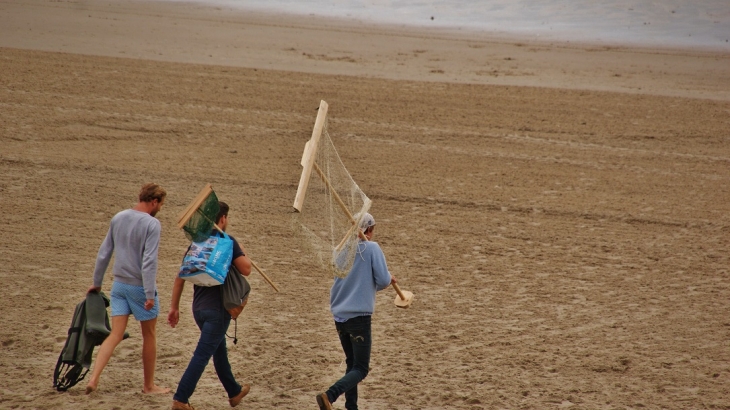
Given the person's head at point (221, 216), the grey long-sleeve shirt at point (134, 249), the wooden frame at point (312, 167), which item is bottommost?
the grey long-sleeve shirt at point (134, 249)

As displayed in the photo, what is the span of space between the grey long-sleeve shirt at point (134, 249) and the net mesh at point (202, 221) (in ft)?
1.19

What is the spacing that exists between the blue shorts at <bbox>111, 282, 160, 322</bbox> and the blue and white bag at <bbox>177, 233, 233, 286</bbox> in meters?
0.58

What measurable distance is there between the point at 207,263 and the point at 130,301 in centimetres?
88

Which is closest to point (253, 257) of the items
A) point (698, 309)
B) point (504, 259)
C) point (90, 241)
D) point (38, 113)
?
point (90, 241)

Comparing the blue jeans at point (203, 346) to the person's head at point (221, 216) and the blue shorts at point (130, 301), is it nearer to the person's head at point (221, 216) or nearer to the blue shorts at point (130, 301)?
the blue shorts at point (130, 301)

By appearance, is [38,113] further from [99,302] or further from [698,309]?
[698,309]

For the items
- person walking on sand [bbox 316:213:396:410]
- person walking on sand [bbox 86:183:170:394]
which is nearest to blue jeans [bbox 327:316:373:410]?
person walking on sand [bbox 316:213:396:410]

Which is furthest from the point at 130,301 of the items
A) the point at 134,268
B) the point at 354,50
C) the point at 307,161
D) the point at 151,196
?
the point at 354,50

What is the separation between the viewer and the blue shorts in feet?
22.0

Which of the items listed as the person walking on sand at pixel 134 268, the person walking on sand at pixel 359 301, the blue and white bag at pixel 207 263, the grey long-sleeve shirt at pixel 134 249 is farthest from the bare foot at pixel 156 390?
the person walking on sand at pixel 359 301

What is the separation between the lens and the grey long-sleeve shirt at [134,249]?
6.54 meters

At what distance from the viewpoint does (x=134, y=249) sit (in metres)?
6.62

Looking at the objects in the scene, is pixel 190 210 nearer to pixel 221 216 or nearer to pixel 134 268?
pixel 221 216

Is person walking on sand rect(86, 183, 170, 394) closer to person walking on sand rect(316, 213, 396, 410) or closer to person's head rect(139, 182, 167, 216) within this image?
person's head rect(139, 182, 167, 216)
